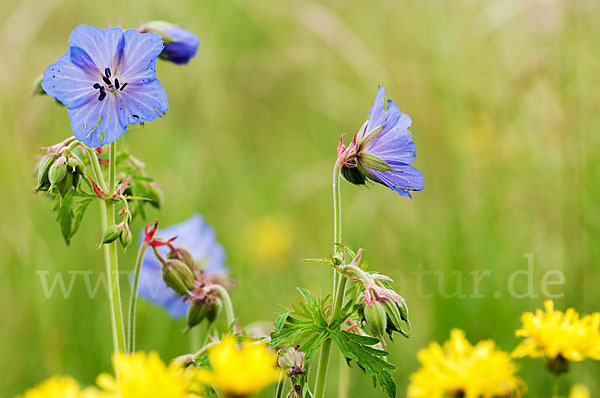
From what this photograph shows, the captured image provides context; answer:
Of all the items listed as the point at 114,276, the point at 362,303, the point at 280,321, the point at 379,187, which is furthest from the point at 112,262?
the point at 379,187

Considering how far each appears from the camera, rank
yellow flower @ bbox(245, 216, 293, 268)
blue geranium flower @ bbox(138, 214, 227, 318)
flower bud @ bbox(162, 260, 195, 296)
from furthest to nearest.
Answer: yellow flower @ bbox(245, 216, 293, 268) < blue geranium flower @ bbox(138, 214, 227, 318) < flower bud @ bbox(162, 260, 195, 296)

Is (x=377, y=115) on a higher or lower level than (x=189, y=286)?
higher

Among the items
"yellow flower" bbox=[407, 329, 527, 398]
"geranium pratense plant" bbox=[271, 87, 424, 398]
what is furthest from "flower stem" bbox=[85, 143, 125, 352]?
"yellow flower" bbox=[407, 329, 527, 398]

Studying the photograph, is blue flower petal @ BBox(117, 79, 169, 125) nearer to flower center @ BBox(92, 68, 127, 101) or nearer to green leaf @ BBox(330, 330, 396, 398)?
flower center @ BBox(92, 68, 127, 101)

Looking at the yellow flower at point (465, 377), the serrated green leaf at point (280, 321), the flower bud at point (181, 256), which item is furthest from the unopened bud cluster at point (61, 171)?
the yellow flower at point (465, 377)

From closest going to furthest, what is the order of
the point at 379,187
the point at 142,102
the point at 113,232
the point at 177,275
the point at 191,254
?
the point at 113,232 < the point at 142,102 < the point at 177,275 < the point at 191,254 < the point at 379,187

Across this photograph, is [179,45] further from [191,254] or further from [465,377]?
[465,377]

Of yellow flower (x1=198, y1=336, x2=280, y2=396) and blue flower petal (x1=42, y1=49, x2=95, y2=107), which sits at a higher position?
blue flower petal (x1=42, y1=49, x2=95, y2=107)

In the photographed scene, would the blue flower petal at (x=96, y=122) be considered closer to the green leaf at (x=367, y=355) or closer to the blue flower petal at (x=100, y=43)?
the blue flower petal at (x=100, y=43)
